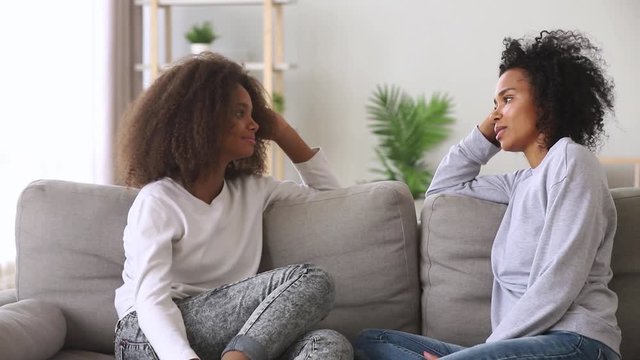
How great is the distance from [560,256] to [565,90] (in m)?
0.42

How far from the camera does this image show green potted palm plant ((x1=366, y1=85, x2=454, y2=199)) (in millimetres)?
4754

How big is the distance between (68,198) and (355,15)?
10.0 feet

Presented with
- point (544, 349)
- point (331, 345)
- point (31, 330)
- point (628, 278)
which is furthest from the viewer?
point (628, 278)

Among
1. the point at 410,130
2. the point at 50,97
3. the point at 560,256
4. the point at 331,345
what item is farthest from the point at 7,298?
the point at 410,130

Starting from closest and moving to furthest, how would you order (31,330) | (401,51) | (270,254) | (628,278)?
(31,330), (628,278), (270,254), (401,51)

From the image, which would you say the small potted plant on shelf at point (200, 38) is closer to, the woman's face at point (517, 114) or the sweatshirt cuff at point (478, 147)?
the sweatshirt cuff at point (478, 147)

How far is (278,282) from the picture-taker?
1.84 m

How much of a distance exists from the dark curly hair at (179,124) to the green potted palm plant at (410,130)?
274 cm

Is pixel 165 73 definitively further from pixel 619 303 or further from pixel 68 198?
pixel 619 303

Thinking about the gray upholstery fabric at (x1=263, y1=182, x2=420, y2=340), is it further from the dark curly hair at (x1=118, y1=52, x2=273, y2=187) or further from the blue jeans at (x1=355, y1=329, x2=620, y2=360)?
the blue jeans at (x1=355, y1=329, x2=620, y2=360)

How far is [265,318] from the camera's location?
1743mm

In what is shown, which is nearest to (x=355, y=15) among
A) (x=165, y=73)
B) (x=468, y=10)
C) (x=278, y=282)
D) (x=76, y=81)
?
(x=468, y=10)

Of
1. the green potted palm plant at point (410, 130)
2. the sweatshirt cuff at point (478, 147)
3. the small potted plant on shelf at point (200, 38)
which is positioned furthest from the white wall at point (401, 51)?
the sweatshirt cuff at point (478, 147)

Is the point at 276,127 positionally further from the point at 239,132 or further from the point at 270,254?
the point at 270,254
